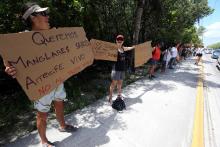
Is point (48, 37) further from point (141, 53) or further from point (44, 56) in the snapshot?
point (141, 53)

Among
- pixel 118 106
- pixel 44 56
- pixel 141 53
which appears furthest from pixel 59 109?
pixel 141 53

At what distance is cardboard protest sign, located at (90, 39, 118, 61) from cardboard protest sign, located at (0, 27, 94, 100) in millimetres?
1057

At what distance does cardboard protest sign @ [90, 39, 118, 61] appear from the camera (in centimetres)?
603

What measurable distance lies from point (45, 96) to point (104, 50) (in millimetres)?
2557

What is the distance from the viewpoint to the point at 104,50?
20.2 feet

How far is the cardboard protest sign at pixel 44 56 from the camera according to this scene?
341 centimetres

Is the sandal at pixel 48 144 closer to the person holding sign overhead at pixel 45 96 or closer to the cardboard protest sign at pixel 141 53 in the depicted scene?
the person holding sign overhead at pixel 45 96

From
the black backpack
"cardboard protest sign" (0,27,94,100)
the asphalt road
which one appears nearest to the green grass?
the asphalt road

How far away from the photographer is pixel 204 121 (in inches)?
230

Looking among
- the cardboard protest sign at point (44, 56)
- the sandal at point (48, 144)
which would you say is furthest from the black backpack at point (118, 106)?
the sandal at point (48, 144)

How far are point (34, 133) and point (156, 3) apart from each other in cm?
1103

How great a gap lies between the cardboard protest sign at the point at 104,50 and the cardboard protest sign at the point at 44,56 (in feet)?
3.47

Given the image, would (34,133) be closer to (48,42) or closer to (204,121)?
(48,42)

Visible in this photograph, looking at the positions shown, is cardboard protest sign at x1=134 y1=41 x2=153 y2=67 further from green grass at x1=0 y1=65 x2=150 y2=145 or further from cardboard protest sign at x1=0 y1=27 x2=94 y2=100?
cardboard protest sign at x1=0 y1=27 x2=94 y2=100
